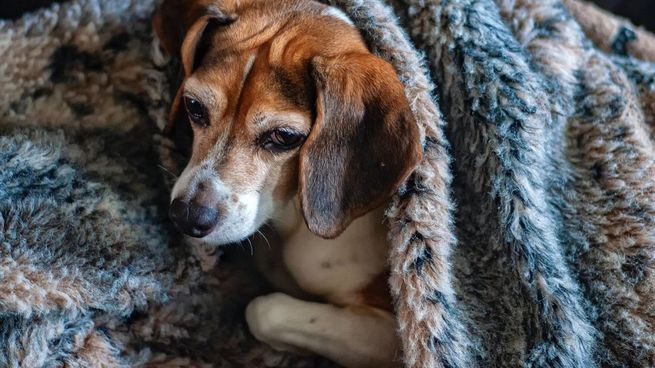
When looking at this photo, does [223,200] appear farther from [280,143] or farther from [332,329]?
[332,329]

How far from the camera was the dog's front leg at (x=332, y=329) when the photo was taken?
4.36ft

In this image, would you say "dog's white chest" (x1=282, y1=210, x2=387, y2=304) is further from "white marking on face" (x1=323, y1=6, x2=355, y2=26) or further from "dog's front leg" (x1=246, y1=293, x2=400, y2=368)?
"white marking on face" (x1=323, y1=6, x2=355, y2=26)

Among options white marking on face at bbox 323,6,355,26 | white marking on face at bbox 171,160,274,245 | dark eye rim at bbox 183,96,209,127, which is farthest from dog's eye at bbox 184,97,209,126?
white marking on face at bbox 323,6,355,26

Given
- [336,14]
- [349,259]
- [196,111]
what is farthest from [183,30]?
[349,259]

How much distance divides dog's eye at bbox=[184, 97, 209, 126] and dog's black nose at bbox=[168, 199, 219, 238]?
0.59ft

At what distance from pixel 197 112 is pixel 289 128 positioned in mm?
197

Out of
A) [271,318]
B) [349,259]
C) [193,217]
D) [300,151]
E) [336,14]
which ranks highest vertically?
[336,14]

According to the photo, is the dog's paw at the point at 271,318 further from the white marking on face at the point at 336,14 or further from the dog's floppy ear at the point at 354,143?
the white marking on face at the point at 336,14

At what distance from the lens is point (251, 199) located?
1255mm

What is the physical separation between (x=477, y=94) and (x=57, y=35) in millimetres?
897

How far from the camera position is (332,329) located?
134 cm

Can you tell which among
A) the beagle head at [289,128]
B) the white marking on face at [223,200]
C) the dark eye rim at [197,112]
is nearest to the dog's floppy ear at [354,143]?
the beagle head at [289,128]

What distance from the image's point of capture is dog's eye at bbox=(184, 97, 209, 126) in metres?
1.28

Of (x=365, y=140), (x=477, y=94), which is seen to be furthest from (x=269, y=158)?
(x=477, y=94)
